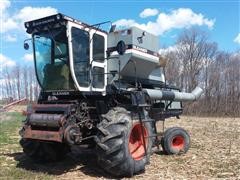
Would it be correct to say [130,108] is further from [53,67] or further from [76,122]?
[53,67]

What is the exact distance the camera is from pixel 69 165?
930cm

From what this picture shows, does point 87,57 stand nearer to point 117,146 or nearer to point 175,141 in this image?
point 117,146

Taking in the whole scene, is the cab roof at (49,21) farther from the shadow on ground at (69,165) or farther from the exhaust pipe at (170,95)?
the shadow on ground at (69,165)

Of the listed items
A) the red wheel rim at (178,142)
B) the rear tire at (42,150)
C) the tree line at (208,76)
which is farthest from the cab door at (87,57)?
the tree line at (208,76)

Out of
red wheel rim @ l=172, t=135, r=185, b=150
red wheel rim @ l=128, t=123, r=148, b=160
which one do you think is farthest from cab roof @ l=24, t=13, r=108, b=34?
red wheel rim @ l=172, t=135, r=185, b=150

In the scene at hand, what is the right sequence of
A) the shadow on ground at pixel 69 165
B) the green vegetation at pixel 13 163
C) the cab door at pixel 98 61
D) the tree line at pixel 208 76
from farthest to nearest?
the tree line at pixel 208 76 < the cab door at pixel 98 61 < the shadow on ground at pixel 69 165 < the green vegetation at pixel 13 163

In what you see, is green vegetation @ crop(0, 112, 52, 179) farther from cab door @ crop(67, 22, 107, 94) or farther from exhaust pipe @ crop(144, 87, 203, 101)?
exhaust pipe @ crop(144, 87, 203, 101)

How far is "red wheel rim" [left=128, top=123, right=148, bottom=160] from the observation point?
8.59m

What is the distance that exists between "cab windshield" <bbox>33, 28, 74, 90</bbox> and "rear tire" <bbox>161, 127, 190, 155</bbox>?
337 centimetres

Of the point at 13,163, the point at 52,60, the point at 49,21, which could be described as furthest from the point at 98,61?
the point at 13,163

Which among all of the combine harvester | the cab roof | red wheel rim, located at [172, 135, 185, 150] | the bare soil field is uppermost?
the cab roof

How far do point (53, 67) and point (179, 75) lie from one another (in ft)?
117

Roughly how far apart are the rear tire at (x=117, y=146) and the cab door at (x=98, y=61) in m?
1.02

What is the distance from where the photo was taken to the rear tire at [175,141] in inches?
422
